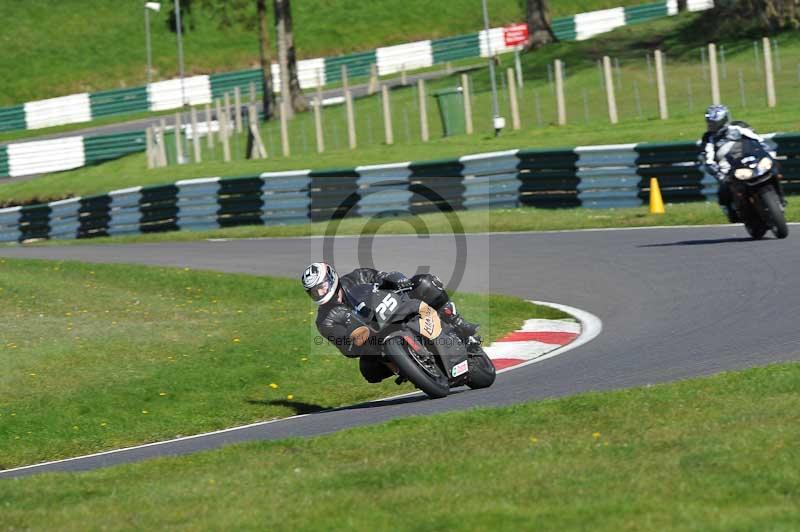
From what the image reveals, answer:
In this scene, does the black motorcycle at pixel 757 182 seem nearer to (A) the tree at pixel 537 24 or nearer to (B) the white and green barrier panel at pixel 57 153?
(A) the tree at pixel 537 24

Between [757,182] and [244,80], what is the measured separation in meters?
47.4

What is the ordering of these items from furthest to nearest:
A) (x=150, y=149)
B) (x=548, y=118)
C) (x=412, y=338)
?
(x=150, y=149)
(x=548, y=118)
(x=412, y=338)

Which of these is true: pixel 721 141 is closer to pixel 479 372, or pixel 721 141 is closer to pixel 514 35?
pixel 479 372

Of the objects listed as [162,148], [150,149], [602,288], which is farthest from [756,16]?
[602,288]

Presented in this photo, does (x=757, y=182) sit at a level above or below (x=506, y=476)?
above

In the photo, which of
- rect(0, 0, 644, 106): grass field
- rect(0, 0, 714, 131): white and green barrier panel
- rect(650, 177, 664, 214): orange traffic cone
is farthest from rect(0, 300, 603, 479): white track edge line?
rect(0, 0, 644, 106): grass field

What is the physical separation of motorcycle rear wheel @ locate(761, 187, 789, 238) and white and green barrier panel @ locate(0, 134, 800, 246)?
451 cm

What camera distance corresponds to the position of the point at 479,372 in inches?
456

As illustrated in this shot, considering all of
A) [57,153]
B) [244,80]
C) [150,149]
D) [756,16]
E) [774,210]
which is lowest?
[774,210]

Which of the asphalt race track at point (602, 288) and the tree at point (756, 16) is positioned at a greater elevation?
the tree at point (756, 16)

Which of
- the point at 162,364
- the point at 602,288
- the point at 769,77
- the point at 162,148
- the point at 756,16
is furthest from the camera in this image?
the point at 162,148

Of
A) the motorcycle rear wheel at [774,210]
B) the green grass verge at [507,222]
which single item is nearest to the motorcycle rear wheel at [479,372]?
the motorcycle rear wheel at [774,210]

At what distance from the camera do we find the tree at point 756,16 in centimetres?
4216

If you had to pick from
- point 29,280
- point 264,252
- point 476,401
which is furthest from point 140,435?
point 264,252
